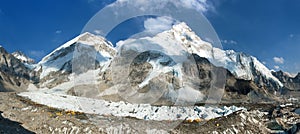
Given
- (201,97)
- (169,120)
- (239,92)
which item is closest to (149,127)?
(169,120)

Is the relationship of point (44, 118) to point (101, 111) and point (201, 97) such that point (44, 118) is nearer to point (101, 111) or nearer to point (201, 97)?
point (101, 111)

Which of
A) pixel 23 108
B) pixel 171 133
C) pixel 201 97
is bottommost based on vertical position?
pixel 171 133

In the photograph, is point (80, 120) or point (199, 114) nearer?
point (80, 120)

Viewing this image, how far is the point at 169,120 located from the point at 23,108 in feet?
46.9

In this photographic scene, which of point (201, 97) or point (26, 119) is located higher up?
point (201, 97)

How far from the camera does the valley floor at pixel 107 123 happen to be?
28344mm

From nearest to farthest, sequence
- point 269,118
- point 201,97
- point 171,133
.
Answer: point 171,133 < point 269,118 < point 201,97

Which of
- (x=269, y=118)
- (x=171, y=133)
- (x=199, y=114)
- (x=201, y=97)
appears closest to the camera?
(x=171, y=133)

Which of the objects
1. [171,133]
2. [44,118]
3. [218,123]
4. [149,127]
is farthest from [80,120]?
[218,123]

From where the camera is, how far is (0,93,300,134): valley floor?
2834 cm

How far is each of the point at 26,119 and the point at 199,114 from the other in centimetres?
1762

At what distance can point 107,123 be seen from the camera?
29.9m

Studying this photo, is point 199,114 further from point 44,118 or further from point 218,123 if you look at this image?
point 44,118

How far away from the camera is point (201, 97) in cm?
17188
